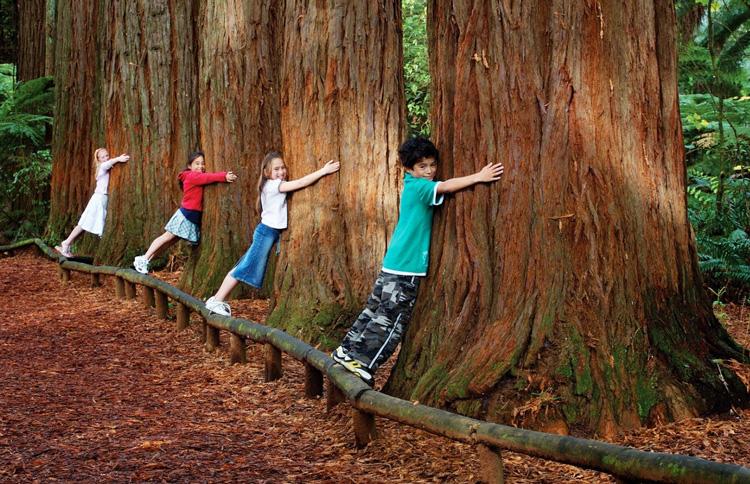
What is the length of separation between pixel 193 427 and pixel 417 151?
2.13 metres

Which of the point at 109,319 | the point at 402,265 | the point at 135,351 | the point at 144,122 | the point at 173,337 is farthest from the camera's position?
the point at 144,122

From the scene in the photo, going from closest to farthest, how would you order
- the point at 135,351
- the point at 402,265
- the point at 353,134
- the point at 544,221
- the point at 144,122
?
the point at 544,221 → the point at 402,265 → the point at 353,134 → the point at 135,351 → the point at 144,122

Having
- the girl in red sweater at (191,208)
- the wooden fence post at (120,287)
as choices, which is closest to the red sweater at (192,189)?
the girl in red sweater at (191,208)

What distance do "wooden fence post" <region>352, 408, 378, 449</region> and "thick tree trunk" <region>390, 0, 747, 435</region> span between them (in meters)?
0.28

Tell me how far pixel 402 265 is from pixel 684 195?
5.34ft

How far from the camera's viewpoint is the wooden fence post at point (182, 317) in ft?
30.9

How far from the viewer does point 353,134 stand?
314 inches

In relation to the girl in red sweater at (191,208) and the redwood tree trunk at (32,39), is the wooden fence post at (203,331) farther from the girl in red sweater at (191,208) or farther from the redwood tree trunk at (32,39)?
the redwood tree trunk at (32,39)

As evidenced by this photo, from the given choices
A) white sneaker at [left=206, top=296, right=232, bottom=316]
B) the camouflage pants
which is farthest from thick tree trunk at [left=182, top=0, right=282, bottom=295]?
the camouflage pants

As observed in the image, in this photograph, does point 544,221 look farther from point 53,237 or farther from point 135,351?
point 53,237

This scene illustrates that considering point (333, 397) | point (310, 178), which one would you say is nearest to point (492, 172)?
point (333, 397)

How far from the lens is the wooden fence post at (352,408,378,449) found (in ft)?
17.4

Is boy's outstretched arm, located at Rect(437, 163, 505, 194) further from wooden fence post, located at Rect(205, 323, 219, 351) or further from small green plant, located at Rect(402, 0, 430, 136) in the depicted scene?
small green plant, located at Rect(402, 0, 430, 136)

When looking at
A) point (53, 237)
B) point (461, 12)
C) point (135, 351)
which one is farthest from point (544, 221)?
point (53, 237)
